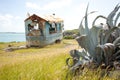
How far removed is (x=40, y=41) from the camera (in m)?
20.1

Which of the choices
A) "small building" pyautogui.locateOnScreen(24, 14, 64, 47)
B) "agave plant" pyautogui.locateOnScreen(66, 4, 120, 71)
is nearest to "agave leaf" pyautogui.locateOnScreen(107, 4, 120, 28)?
"agave plant" pyautogui.locateOnScreen(66, 4, 120, 71)

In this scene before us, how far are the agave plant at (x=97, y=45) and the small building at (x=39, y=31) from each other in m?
15.5

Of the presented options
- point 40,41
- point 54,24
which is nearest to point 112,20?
point 40,41

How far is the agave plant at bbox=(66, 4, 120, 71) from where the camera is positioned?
13.8ft

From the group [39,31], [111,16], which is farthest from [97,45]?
[39,31]

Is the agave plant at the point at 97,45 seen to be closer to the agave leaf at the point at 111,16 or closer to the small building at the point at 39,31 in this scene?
the agave leaf at the point at 111,16

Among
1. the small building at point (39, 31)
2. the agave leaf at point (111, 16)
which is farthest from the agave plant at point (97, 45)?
the small building at point (39, 31)

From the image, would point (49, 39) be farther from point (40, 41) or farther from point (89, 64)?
point (89, 64)

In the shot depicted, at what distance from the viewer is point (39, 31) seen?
20609mm

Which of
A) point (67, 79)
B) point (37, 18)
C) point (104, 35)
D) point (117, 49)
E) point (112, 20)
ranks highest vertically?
point (37, 18)

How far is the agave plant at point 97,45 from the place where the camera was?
13.8 ft

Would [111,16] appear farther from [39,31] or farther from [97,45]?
[39,31]

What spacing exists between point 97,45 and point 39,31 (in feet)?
53.8

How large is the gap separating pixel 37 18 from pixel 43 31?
1.33 meters
